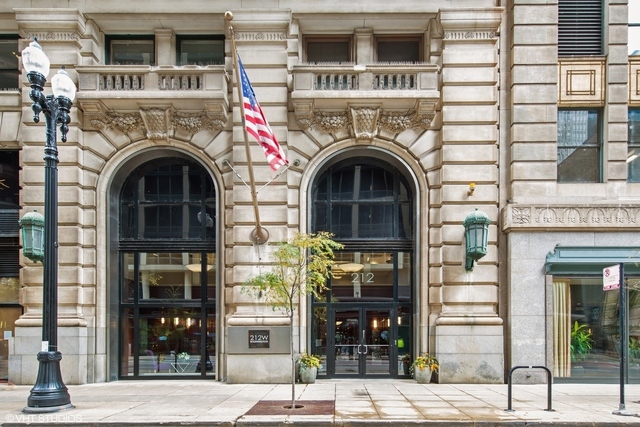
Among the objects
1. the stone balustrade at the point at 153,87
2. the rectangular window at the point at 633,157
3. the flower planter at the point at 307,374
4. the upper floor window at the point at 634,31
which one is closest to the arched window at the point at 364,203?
the flower planter at the point at 307,374

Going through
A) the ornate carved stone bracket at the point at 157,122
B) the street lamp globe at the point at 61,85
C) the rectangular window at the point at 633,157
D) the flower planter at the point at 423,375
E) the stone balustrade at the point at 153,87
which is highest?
the stone balustrade at the point at 153,87

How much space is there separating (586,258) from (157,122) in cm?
1318

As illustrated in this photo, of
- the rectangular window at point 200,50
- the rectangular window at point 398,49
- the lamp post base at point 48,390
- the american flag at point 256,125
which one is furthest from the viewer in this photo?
the rectangular window at point 398,49

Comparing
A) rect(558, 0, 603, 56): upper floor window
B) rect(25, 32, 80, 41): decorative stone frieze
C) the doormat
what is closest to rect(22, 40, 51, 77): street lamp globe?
rect(25, 32, 80, 41): decorative stone frieze

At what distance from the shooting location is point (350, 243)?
708 inches

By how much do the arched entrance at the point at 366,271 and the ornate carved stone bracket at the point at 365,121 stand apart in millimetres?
1143

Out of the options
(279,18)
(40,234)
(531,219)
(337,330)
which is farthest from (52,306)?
(531,219)

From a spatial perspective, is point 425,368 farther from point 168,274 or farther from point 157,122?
point 157,122

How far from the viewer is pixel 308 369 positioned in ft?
54.6

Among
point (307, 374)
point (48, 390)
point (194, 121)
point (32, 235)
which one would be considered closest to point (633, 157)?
point (307, 374)

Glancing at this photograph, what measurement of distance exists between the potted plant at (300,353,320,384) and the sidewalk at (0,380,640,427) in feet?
1.21

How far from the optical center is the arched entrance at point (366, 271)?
17.9m

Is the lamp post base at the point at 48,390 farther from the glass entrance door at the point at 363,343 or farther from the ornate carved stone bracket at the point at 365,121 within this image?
the ornate carved stone bracket at the point at 365,121

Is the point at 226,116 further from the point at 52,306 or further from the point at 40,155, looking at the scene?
the point at 52,306
